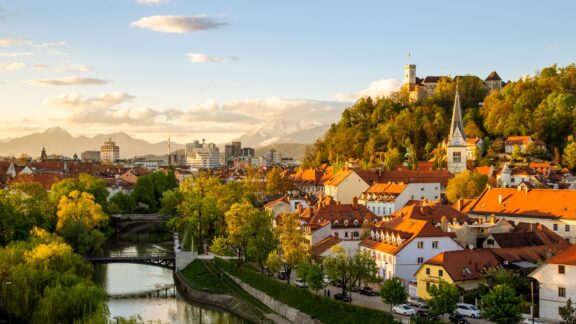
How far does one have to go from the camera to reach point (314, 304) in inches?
1528

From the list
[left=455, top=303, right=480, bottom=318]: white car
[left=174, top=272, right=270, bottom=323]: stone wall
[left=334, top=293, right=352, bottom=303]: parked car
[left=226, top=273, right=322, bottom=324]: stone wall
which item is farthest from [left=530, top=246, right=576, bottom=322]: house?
[left=174, top=272, right=270, bottom=323]: stone wall

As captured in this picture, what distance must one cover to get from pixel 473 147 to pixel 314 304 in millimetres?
59989

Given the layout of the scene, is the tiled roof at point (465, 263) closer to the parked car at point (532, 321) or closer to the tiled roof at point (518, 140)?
the parked car at point (532, 321)

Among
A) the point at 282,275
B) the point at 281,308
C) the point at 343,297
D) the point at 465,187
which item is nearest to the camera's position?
the point at 343,297

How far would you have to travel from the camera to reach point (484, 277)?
3872 centimetres

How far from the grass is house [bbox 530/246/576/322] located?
7744 millimetres

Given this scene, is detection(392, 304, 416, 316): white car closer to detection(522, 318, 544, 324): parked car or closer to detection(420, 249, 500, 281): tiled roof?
detection(420, 249, 500, 281): tiled roof

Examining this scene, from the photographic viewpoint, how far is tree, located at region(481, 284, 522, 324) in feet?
101

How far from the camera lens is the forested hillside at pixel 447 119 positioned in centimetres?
9506

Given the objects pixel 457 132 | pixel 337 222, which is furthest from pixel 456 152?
pixel 337 222

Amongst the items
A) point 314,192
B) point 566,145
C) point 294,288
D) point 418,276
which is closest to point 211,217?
point 294,288

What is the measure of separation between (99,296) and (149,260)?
2066 cm

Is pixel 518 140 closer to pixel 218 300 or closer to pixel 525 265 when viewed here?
pixel 525 265

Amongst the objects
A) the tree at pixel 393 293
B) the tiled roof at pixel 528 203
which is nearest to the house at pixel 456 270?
the tree at pixel 393 293
